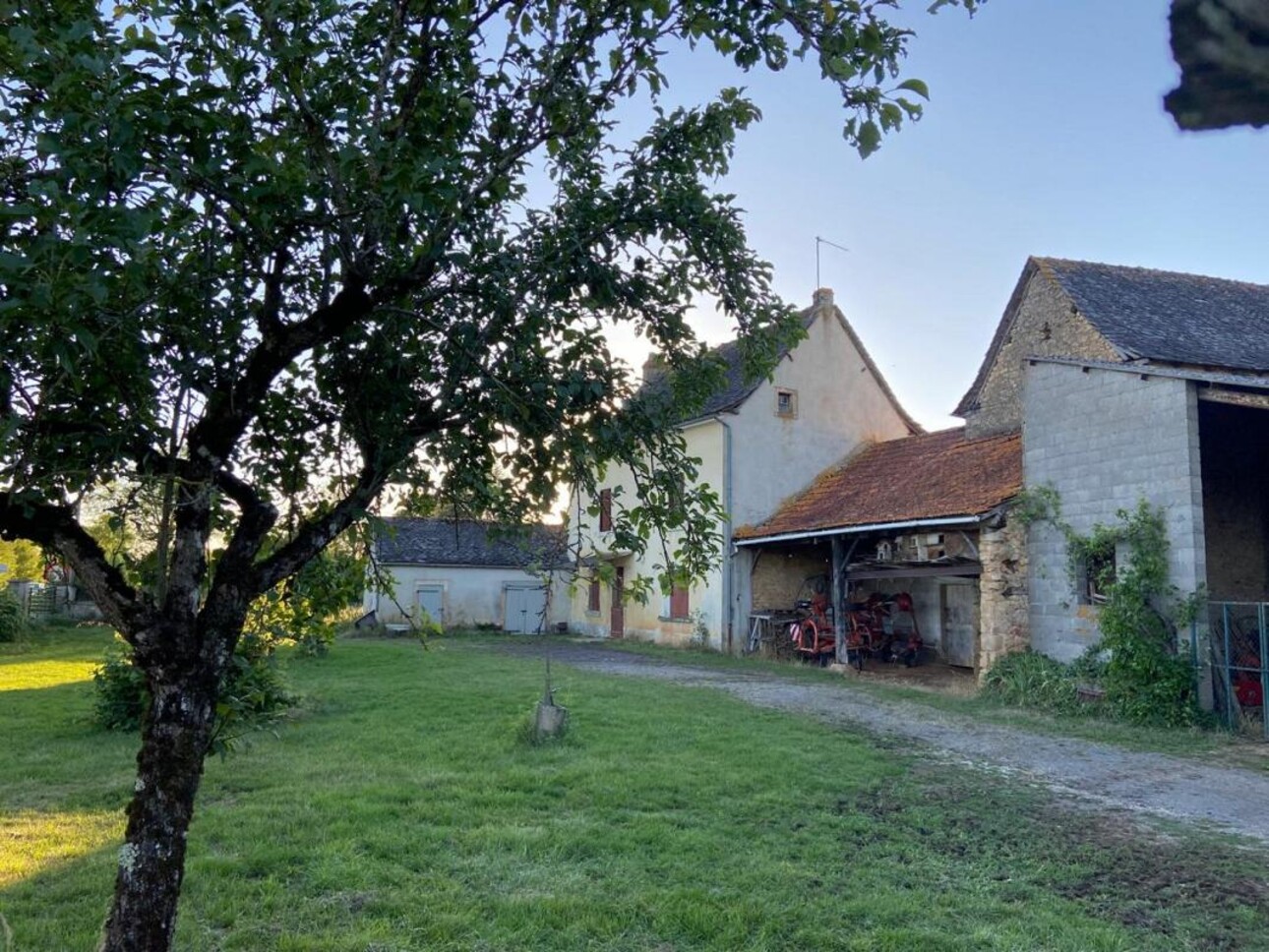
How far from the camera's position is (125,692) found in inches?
383

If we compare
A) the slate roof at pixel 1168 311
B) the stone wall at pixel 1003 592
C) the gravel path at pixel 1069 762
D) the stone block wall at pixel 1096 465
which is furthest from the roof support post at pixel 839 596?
the slate roof at pixel 1168 311

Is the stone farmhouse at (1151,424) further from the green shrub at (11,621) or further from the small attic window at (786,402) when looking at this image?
the green shrub at (11,621)

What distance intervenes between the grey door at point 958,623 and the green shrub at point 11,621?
2062 centimetres

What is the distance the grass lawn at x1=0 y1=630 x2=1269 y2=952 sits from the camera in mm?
4379

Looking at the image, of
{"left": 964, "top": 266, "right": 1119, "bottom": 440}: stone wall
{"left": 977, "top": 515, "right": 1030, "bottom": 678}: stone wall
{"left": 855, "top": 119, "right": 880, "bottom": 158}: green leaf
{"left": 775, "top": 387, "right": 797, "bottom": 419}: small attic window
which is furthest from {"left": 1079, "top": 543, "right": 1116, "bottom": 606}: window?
{"left": 855, "top": 119, "right": 880, "bottom": 158}: green leaf

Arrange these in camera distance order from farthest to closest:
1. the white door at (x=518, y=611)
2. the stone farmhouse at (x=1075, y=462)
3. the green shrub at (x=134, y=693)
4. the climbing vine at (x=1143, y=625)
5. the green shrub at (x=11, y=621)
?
the white door at (x=518, y=611) < the green shrub at (x=11, y=621) < the stone farmhouse at (x=1075, y=462) < the climbing vine at (x=1143, y=625) < the green shrub at (x=134, y=693)

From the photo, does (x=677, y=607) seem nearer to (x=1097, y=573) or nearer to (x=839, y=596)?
(x=839, y=596)

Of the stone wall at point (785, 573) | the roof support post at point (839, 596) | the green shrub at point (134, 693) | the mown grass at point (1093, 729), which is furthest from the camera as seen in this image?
the stone wall at point (785, 573)

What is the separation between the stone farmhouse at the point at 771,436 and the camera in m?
20.9

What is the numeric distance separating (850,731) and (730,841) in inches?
192

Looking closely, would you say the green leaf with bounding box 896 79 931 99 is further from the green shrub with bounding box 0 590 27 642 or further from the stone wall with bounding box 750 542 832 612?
the green shrub with bounding box 0 590 27 642

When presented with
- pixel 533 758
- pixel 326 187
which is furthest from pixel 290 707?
pixel 326 187

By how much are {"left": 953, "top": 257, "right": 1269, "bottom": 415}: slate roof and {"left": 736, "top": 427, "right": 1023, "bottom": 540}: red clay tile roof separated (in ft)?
8.44

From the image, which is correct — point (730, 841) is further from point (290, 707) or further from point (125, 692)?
point (125, 692)
